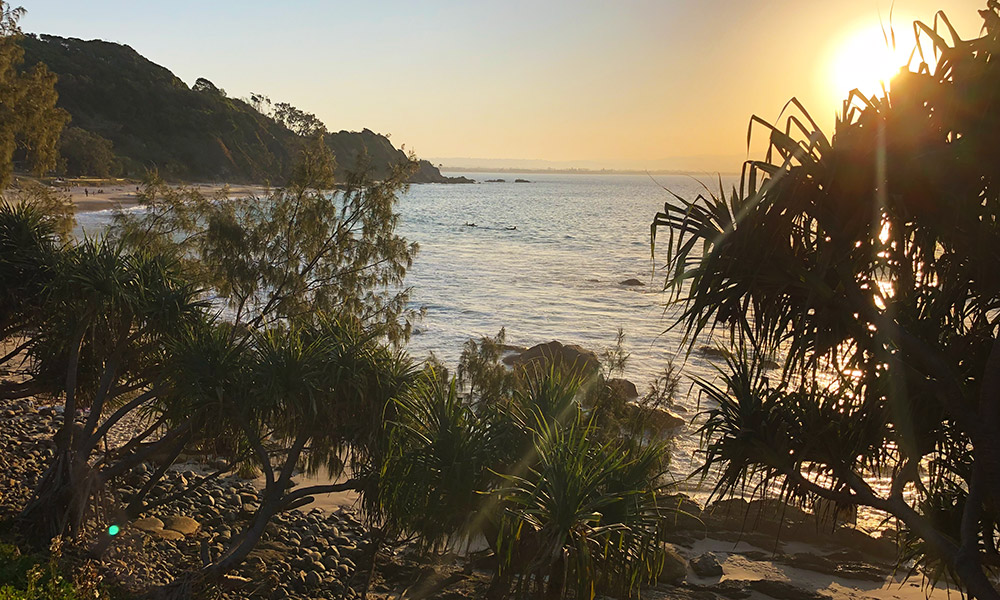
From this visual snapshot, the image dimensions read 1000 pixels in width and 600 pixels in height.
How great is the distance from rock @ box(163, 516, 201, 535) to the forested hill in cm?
8750

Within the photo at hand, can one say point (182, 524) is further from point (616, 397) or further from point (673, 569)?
point (673, 569)

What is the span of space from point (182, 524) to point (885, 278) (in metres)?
12.5

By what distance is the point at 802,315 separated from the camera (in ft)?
22.5

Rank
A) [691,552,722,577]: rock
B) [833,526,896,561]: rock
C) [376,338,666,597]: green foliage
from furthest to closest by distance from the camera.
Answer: [833,526,896,561]: rock
[691,552,722,577]: rock
[376,338,666,597]: green foliage

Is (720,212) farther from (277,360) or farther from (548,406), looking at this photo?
(277,360)

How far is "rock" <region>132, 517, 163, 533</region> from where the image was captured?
13.1 m

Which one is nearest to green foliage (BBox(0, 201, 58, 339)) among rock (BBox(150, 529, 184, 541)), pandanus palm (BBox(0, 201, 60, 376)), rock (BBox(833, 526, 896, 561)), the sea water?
pandanus palm (BBox(0, 201, 60, 376))

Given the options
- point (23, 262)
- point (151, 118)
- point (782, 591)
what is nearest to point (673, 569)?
point (782, 591)

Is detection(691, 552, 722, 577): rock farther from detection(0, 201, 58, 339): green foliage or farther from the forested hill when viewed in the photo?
the forested hill

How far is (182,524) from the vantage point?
13883 mm

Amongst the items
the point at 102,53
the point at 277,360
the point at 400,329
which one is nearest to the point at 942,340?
the point at 277,360

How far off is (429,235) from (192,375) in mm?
82061

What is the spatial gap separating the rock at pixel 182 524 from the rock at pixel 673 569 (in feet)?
28.2

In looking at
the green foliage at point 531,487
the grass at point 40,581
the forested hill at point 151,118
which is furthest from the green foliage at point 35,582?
the forested hill at point 151,118
